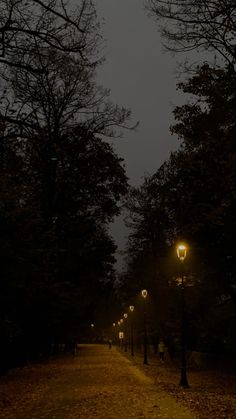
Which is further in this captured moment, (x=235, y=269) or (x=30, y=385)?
(x=235, y=269)

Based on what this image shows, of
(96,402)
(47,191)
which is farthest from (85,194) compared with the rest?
(96,402)

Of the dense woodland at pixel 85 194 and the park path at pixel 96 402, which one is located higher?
the dense woodland at pixel 85 194

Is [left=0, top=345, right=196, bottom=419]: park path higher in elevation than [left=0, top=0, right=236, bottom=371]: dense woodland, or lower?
lower

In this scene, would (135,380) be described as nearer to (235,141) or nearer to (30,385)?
(30,385)

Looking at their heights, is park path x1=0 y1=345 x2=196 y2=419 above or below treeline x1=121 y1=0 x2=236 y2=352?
below

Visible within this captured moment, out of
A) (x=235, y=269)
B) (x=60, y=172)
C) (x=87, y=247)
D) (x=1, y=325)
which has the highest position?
(x=60, y=172)

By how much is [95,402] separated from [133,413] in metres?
3.21

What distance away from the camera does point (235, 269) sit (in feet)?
100

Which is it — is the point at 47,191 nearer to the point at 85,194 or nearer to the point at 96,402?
the point at 85,194

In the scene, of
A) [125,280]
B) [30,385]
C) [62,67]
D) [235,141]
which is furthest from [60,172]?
[125,280]

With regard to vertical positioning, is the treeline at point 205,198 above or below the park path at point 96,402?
above

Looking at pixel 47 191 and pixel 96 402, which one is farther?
pixel 47 191

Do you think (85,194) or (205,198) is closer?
(205,198)

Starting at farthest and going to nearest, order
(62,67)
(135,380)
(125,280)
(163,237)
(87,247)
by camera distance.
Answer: (125,280)
(163,237)
(87,247)
(135,380)
(62,67)
